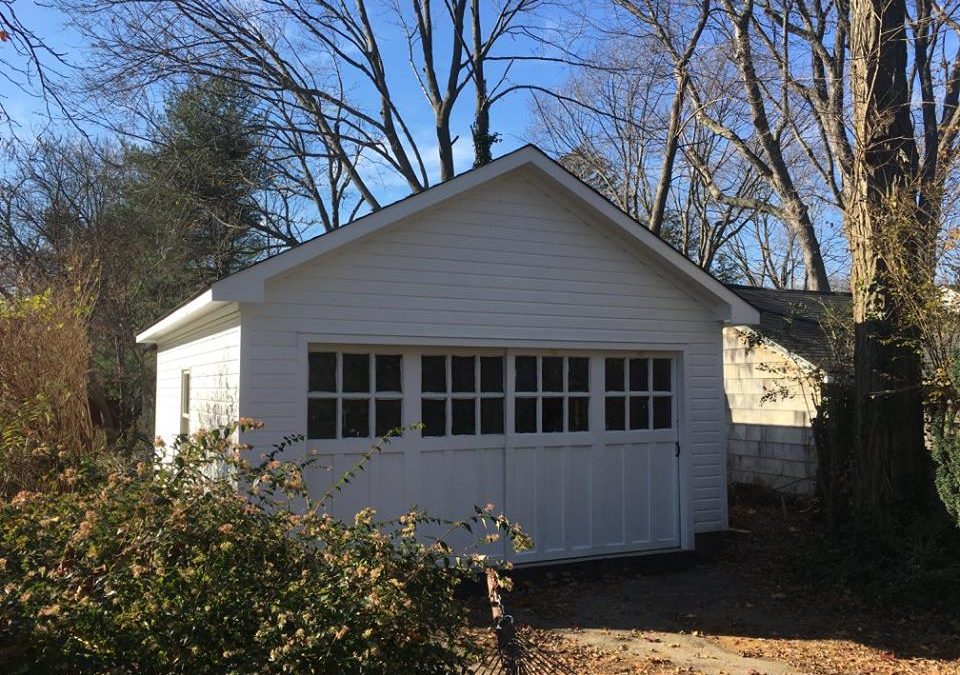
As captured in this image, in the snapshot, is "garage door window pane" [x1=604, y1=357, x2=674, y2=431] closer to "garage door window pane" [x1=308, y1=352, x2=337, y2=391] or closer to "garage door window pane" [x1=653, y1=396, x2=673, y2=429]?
"garage door window pane" [x1=653, y1=396, x2=673, y2=429]

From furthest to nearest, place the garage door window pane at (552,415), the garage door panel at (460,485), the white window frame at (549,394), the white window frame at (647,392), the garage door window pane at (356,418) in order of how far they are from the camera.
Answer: the white window frame at (647,392), the garage door window pane at (552,415), the white window frame at (549,394), the garage door panel at (460,485), the garage door window pane at (356,418)

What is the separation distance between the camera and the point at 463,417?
809cm

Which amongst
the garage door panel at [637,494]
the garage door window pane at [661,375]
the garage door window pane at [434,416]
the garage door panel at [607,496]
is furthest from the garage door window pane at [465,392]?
the garage door window pane at [661,375]

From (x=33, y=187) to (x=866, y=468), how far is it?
2081 centimetres

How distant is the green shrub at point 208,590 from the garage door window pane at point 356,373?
3.44 metres

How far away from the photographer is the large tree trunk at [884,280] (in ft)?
26.8

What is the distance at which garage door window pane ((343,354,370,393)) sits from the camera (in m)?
7.60

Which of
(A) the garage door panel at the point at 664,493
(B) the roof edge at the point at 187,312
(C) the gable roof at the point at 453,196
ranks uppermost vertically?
(C) the gable roof at the point at 453,196

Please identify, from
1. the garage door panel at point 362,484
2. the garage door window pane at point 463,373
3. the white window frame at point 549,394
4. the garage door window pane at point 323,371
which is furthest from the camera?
the white window frame at point 549,394

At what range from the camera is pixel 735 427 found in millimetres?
13734

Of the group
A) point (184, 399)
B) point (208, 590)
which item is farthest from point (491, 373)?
point (208, 590)

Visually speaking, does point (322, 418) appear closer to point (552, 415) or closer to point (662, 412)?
point (552, 415)

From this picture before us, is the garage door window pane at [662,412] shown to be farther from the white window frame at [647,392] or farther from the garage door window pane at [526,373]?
the garage door window pane at [526,373]

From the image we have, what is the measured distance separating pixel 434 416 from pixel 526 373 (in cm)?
113
